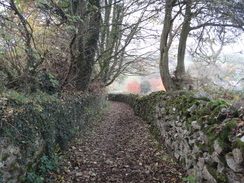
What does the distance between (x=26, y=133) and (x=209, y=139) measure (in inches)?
123

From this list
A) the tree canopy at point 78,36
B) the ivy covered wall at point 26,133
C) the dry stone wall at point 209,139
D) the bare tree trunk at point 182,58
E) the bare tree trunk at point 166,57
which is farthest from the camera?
the bare tree trunk at point 182,58

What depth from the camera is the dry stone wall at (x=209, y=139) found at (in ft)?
6.79

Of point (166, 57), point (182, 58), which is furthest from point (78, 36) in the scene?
point (182, 58)

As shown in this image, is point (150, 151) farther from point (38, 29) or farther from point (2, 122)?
point (38, 29)

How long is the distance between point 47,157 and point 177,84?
6.28 meters

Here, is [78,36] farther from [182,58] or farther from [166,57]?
[182,58]

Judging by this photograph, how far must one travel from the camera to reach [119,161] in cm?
417

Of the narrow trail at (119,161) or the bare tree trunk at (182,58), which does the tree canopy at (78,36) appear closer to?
the bare tree trunk at (182,58)

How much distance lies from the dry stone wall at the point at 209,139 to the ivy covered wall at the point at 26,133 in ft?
9.72

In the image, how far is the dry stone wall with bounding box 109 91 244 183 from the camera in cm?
207

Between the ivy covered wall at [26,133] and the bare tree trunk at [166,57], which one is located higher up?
the bare tree trunk at [166,57]

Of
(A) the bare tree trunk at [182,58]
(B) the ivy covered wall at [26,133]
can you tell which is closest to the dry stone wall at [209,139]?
(B) the ivy covered wall at [26,133]

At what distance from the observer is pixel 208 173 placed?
2502mm

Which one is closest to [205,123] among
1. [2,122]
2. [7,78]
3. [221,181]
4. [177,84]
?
[221,181]
